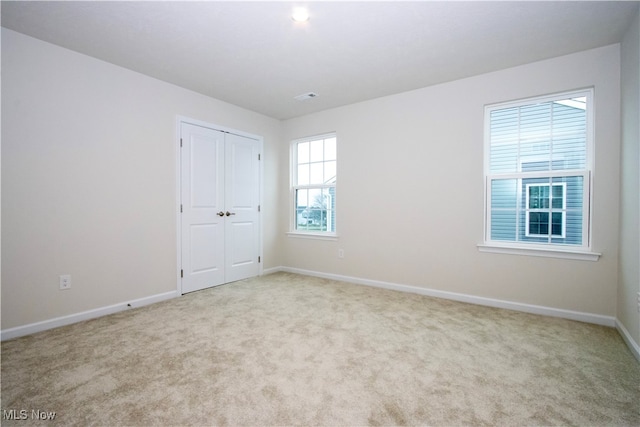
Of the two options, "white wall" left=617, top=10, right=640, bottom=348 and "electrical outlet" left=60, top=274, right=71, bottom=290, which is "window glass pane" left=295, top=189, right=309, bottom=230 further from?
"white wall" left=617, top=10, right=640, bottom=348

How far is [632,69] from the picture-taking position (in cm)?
229

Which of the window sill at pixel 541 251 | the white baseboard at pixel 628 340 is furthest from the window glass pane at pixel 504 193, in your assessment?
the white baseboard at pixel 628 340

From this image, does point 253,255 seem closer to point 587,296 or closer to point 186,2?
point 186,2

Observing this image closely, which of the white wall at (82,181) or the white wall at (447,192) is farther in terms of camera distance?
the white wall at (447,192)

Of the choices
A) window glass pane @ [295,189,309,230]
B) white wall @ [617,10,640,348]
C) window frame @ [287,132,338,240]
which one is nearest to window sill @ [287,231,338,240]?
window frame @ [287,132,338,240]

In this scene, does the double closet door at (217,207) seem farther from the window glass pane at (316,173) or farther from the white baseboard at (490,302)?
the white baseboard at (490,302)

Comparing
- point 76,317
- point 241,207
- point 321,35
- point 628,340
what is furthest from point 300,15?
point 628,340

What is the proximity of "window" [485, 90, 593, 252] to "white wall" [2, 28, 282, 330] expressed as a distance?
3636mm

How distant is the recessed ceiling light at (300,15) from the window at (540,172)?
2222mm

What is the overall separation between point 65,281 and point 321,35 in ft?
10.4

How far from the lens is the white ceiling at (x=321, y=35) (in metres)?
2.15

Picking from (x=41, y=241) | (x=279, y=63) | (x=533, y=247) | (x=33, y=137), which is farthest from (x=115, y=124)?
(x=533, y=247)

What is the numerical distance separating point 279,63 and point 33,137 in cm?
225

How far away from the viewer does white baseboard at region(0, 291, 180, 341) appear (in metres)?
2.41
